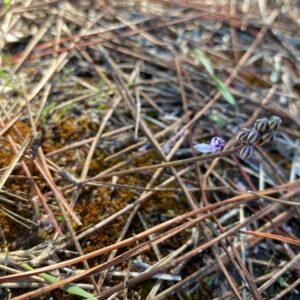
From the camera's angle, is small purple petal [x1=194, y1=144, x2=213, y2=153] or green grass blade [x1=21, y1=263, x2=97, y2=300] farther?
small purple petal [x1=194, y1=144, x2=213, y2=153]

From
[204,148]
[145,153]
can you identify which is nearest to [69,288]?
[204,148]

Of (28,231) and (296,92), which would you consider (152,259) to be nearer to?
(28,231)

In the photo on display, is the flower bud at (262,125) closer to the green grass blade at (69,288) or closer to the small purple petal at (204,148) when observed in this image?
the small purple petal at (204,148)

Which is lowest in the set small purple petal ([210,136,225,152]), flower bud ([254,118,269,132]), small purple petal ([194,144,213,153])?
small purple petal ([194,144,213,153])

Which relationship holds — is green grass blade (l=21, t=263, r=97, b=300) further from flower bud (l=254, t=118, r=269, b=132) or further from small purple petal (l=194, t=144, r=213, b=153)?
flower bud (l=254, t=118, r=269, b=132)

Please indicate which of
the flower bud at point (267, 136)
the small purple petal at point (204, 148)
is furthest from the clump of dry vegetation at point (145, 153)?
the small purple petal at point (204, 148)

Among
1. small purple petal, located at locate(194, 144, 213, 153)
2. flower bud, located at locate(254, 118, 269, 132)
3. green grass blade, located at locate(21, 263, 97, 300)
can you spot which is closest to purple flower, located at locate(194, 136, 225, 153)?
small purple petal, located at locate(194, 144, 213, 153)

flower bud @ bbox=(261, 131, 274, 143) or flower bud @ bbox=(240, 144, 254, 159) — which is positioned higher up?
flower bud @ bbox=(261, 131, 274, 143)

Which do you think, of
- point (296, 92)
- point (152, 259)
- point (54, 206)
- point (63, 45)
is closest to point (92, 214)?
point (54, 206)

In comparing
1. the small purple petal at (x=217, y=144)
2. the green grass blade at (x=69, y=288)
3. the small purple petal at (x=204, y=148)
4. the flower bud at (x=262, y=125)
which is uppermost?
the flower bud at (x=262, y=125)
